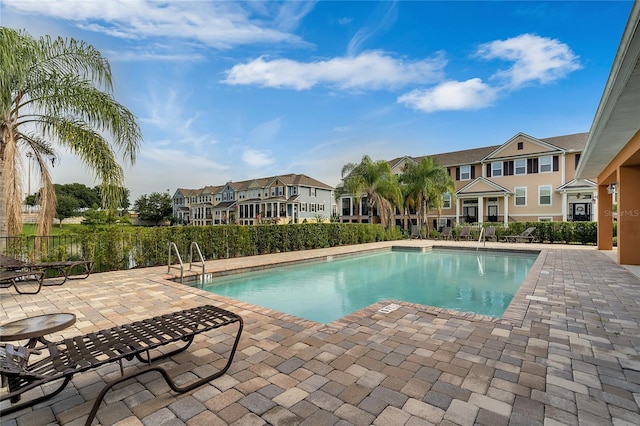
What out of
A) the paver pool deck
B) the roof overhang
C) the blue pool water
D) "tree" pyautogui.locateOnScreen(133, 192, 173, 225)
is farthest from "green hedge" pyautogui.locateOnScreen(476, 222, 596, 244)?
"tree" pyautogui.locateOnScreen(133, 192, 173, 225)

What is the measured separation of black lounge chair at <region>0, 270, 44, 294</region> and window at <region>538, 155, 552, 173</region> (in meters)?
29.2

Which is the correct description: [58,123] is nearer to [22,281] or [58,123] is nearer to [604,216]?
[22,281]

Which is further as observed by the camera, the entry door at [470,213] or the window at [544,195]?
the entry door at [470,213]

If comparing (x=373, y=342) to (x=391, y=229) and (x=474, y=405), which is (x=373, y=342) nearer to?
(x=474, y=405)

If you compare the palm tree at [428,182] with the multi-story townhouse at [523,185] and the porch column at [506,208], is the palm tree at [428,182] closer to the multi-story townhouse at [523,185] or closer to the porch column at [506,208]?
the multi-story townhouse at [523,185]

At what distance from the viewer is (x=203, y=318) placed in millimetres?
3062

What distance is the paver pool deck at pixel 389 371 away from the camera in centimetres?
231

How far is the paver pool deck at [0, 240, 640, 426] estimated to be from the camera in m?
2.31

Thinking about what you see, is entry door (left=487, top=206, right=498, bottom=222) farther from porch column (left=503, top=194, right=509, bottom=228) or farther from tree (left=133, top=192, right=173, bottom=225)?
tree (left=133, top=192, right=173, bottom=225)

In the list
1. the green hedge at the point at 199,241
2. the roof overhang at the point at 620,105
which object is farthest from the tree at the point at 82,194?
the roof overhang at the point at 620,105

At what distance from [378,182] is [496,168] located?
11278 mm

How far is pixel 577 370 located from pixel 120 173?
30.8 feet

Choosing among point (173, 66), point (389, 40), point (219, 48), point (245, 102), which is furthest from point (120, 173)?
point (389, 40)

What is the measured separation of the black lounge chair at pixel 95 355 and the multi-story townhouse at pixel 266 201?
3155 cm
